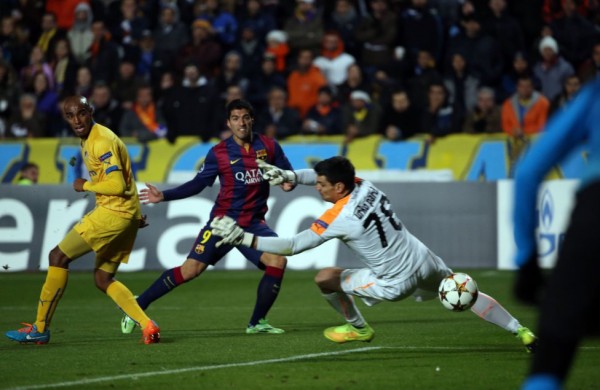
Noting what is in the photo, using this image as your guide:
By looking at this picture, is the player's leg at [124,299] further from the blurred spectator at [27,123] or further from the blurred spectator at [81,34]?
the blurred spectator at [81,34]

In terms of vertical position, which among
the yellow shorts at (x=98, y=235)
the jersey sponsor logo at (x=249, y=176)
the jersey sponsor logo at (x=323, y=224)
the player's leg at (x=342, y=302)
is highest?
the jersey sponsor logo at (x=249, y=176)

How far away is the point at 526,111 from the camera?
18.9 m

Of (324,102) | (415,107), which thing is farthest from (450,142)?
(324,102)

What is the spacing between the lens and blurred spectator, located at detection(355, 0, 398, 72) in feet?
69.9

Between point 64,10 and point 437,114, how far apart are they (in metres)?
9.29

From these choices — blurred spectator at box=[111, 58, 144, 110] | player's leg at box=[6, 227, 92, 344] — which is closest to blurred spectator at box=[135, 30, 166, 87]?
blurred spectator at box=[111, 58, 144, 110]

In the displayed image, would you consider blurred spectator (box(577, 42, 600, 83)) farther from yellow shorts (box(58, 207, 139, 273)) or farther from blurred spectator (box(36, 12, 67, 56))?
yellow shorts (box(58, 207, 139, 273))

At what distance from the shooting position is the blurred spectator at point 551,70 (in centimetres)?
1975

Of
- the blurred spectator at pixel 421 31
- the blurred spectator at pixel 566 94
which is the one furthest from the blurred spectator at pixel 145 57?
the blurred spectator at pixel 566 94

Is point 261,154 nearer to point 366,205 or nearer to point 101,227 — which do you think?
point 101,227

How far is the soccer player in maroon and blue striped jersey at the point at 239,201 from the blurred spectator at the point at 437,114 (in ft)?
29.3

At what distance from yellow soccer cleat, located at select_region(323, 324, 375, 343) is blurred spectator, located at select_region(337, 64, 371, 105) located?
1150cm

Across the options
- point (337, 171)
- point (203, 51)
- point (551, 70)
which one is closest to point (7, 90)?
point (203, 51)

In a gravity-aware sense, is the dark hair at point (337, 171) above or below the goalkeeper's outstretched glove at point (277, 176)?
above
